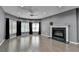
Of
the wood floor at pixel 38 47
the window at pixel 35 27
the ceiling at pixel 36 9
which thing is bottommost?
the wood floor at pixel 38 47

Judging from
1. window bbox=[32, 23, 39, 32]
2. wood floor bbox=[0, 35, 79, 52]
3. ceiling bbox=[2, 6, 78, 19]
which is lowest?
wood floor bbox=[0, 35, 79, 52]

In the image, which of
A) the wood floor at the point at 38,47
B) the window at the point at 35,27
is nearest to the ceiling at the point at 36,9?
the wood floor at the point at 38,47

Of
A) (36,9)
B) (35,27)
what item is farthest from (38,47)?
(35,27)

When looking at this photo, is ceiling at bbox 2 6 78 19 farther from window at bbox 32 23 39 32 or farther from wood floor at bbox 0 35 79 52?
window at bbox 32 23 39 32

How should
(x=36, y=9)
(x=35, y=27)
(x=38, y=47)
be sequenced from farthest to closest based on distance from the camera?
(x=35, y=27), (x=36, y=9), (x=38, y=47)

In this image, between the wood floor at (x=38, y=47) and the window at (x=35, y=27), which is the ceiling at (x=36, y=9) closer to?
the wood floor at (x=38, y=47)

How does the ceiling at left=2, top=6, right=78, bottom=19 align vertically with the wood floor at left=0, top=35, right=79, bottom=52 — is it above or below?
above

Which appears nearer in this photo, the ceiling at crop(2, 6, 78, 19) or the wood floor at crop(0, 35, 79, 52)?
the wood floor at crop(0, 35, 79, 52)

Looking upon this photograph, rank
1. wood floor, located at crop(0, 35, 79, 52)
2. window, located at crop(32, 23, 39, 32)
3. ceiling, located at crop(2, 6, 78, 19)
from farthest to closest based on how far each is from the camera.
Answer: window, located at crop(32, 23, 39, 32) → ceiling, located at crop(2, 6, 78, 19) → wood floor, located at crop(0, 35, 79, 52)

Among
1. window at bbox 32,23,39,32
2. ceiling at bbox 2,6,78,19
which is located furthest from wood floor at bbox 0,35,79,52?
window at bbox 32,23,39,32

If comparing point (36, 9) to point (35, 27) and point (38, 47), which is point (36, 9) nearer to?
point (38, 47)

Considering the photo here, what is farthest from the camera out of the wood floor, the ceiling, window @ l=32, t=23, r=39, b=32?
window @ l=32, t=23, r=39, b=32
